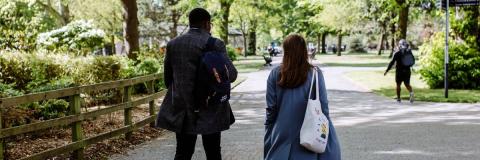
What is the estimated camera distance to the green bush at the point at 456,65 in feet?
63.7

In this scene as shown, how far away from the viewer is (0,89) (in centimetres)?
927

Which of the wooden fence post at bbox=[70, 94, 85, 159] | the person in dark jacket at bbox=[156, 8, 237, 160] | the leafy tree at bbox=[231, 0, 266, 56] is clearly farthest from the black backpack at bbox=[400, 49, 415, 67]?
the leafy tree at bbox=[231, 0, 266, 56]

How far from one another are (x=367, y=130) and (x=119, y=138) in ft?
13.7

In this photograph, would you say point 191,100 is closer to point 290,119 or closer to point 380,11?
point 290,119

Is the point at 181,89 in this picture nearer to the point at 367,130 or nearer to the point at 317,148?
the point at 317,148

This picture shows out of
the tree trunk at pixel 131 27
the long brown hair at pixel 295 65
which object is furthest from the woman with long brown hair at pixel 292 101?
the tree trunk at pixel 131 27

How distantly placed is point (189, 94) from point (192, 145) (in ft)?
1.57

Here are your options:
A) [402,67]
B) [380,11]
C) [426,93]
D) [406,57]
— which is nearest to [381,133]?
[406,57]

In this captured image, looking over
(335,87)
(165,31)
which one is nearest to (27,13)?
(165,31)

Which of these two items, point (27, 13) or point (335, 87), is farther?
point (27, 13)

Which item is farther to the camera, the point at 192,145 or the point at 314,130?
the point at 192,145

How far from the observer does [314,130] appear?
445 centimetres

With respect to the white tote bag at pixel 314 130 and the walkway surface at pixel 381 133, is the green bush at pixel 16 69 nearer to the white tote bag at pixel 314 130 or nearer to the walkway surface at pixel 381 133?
the walkway surface at pixel 381 133

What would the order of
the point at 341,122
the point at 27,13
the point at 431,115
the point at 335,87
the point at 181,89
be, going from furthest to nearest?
the point at 27,13 → the point at 335,87 → the point at 431,115 → the point at 341,122 → the point at 181,89
